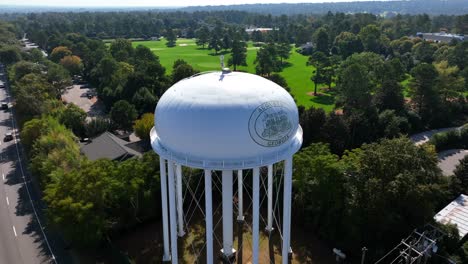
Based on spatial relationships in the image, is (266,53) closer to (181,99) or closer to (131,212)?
(131,212)

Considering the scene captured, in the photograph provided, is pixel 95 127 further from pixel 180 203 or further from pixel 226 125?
pixel 226 125

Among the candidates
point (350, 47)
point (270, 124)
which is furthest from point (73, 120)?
A: point (350, 47)

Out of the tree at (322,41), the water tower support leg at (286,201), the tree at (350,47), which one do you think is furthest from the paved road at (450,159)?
the tree at (322,41)

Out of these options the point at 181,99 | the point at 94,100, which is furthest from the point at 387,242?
the point at 94,100

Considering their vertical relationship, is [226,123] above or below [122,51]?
above

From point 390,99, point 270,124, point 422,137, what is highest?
point 270,124

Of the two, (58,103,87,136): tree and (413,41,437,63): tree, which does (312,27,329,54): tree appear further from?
(58,103,87,136): tree

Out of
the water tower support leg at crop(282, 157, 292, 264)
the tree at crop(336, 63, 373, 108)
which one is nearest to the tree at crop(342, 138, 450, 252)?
the water tower support leg at crop(282, 157, 292, 264)
